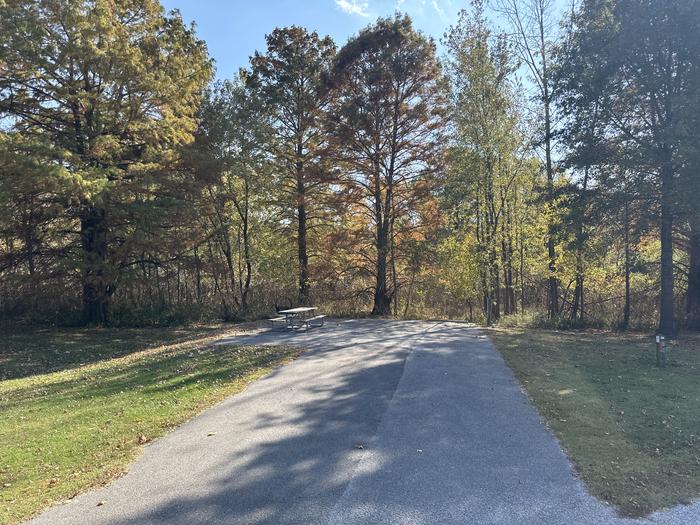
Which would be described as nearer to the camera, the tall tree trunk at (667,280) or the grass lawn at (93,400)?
the grass lawn at (93,400)

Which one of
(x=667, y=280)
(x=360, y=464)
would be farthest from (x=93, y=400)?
(x=667, y=280)

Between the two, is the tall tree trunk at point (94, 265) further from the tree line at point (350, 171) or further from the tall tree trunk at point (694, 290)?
the tall tree trunk at point (694, 290)

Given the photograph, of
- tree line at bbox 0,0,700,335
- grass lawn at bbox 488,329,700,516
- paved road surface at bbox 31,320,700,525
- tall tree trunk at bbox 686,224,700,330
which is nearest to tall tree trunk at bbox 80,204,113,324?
tree line at bbox 0,0,700,335

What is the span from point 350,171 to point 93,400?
1498 centimetres

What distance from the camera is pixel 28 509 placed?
4.00 metres

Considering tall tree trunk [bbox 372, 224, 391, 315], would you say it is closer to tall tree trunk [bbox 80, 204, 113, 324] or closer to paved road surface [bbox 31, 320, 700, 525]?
tall tree trunk [bbox 80, 204, 113, 324]

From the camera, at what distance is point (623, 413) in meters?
5.94

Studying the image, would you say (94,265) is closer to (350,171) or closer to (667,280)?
(350,171)

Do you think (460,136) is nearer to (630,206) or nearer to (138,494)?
(630,206)

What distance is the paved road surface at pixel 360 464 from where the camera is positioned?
143 inches

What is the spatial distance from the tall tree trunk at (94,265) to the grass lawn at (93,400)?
264 centimetres

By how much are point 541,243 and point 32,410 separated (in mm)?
17678

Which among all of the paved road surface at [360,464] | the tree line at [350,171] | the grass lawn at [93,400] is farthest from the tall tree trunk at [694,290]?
the grass lawn at [93,400]

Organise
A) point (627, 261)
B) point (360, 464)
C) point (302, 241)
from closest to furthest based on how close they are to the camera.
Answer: point (360, 464), point (627, 261), point (302, 241)
